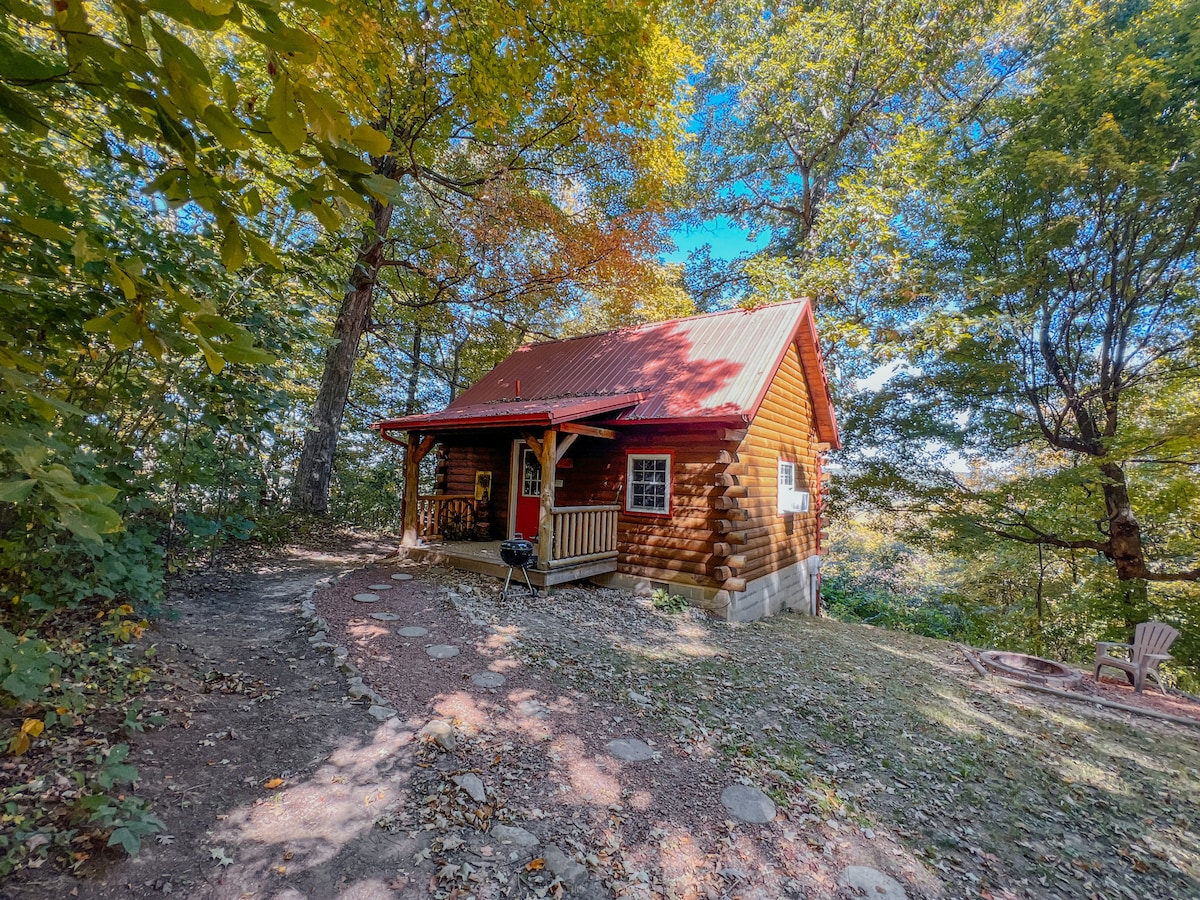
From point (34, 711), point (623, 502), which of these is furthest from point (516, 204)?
point (34, 711)

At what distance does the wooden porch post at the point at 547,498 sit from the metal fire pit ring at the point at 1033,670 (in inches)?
264

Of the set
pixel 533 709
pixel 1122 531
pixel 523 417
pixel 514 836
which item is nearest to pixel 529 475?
pixel 523 417

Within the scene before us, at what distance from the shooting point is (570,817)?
289 cm

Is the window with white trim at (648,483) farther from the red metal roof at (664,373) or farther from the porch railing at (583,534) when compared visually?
the red metal roof at (664,373)

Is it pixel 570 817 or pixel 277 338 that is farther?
pixel 277 338

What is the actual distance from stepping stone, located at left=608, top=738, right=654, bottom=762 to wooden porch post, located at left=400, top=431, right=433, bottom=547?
20.1ft

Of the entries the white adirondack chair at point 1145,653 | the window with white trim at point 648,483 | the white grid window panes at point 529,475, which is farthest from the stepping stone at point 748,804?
the white adirondack chair at point 1145,653

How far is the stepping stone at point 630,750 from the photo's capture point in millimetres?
3557

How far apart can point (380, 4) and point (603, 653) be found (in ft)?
23.7

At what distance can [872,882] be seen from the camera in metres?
2.75

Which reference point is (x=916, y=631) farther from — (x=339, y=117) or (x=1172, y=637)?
(x=339, y=117)

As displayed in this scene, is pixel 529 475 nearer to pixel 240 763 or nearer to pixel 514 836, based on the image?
pixel 240 763

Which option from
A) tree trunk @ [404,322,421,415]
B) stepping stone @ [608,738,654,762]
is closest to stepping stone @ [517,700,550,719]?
stepping stone @ [608,738,654,762]

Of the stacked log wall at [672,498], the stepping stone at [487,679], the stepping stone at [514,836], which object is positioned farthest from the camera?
the stacked log wall at [672,498]
